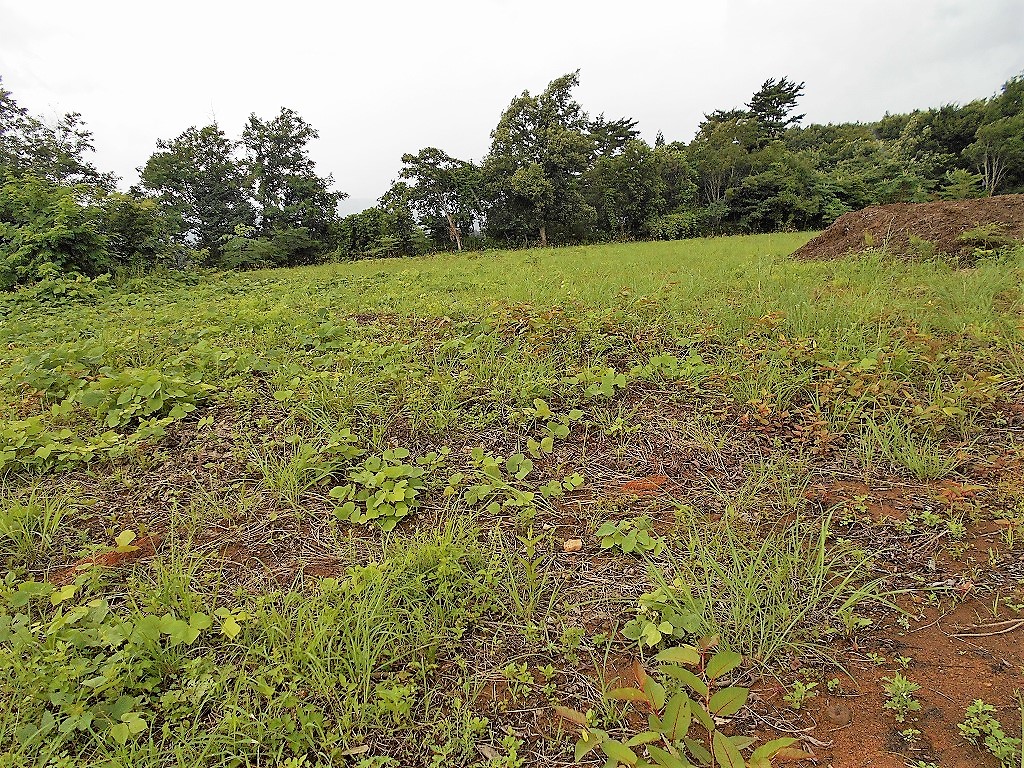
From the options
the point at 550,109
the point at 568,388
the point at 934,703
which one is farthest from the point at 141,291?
the point at 550,109

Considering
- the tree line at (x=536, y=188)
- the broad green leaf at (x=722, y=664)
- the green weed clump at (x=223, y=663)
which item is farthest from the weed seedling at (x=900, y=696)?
the tree line at (x=536, y=188)

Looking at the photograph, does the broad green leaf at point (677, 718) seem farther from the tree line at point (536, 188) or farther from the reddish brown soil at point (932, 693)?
the tree line at point (536, 188)

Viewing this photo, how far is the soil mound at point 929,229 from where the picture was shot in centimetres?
548

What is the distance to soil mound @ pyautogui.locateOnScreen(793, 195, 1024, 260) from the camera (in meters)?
5.48

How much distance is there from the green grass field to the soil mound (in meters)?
2.42

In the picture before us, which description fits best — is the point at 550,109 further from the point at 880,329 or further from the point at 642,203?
the point at 880,329

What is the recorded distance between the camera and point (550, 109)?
70.0 ft

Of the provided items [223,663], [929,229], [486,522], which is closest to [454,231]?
[929,229]

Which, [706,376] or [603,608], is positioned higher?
[706,376]

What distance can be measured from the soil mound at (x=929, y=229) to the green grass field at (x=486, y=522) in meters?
2.42

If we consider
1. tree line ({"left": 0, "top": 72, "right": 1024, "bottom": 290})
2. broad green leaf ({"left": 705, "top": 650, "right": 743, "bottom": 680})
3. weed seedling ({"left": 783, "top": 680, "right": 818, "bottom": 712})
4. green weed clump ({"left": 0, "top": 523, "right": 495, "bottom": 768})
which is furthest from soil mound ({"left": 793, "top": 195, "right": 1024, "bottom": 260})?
tree line ({"left": 0, "top": 72, "right": 1024, "bottom": 290})

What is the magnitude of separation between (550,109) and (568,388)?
72.3ft

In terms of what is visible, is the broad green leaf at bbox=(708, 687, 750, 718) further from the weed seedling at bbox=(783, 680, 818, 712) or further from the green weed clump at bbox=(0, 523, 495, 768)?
the green weed clump at bbox=(0, 523, 495, 768)

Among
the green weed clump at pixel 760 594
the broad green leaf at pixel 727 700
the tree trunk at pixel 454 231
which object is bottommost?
the green weed clump at pixel 760 594
